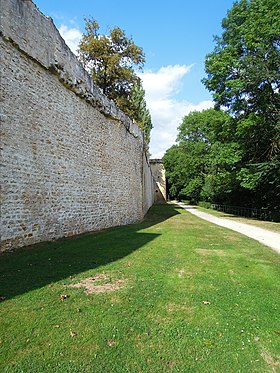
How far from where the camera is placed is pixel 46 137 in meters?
8.28

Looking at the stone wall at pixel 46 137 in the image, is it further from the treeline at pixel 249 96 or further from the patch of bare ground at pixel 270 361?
the treeline at pixel 249 96

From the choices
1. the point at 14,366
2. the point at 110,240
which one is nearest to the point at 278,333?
the point at 14,366

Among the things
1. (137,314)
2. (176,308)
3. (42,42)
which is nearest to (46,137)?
(42,42)

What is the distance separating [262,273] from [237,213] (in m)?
19.8

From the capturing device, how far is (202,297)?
422cm

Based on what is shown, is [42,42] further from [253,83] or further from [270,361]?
[253,83]

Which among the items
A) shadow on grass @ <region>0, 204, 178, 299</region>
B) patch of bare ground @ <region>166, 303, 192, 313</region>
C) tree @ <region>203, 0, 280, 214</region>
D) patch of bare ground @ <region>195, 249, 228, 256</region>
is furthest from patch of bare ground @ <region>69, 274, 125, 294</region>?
tree @ <region>203, 0, 280, 214</region>

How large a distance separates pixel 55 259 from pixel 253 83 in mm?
14953

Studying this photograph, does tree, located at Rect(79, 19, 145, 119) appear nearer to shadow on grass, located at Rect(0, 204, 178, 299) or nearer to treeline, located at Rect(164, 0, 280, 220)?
treeline, located at Rect(164, 0, 280, 220)

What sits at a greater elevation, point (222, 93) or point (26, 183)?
point (222, 93)

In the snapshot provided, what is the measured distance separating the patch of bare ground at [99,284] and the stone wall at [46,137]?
295 centimetres

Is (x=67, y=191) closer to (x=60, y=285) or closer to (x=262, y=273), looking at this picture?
(x=60, y=285)

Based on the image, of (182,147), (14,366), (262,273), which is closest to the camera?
(14,366)

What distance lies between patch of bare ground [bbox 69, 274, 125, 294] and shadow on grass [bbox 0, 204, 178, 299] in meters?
0.47
